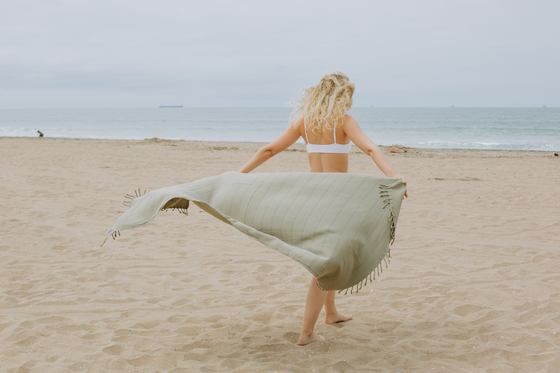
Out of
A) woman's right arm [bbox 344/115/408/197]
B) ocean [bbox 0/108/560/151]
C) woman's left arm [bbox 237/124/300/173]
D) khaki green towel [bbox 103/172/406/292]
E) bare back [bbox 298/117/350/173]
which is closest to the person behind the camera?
khaki green towel [bbox 103/172/406/292]

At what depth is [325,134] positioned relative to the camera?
3.01 meters

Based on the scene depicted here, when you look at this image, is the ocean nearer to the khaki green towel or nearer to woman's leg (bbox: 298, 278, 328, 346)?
woman's leg (bbox: 298, 278, 328, 346)

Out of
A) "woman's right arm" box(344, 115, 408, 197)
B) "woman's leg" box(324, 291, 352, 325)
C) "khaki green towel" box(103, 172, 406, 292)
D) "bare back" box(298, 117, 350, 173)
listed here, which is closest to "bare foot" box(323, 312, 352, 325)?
"woman's leg" box(324, 291, 352, 325)

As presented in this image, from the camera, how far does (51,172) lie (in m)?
11.4

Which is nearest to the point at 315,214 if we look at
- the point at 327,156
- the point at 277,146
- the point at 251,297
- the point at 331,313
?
the point at 327,156

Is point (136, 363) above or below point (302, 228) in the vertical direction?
below

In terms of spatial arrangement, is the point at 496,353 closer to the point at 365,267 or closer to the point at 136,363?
the point at 365,267

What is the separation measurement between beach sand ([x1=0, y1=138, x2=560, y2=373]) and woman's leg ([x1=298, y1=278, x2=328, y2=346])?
0.08 metres

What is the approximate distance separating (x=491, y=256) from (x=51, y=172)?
10583 millimetres

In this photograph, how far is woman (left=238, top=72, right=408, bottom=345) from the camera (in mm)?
2902

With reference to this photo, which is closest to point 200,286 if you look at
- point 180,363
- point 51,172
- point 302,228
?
point 180,363

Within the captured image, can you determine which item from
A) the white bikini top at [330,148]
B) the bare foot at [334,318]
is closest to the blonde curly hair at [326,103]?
the white bikini top at [330,148]

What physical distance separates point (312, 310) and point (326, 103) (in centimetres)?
148

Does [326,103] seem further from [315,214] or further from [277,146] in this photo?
[315,214]
